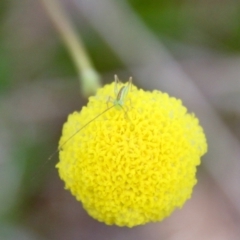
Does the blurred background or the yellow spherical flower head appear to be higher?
the blurred background

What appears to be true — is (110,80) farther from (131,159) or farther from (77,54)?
(131,159)

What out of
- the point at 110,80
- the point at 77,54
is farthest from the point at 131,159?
the point at 110,80

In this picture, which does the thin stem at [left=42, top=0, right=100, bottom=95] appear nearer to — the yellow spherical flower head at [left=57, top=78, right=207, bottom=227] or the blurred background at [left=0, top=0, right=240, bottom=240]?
the yellow spherical flower head at [left=57, top=78, right=207, bottom=227]

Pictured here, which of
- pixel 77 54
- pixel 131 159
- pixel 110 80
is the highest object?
pixel 110 80

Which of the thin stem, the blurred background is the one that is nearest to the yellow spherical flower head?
the thin stem

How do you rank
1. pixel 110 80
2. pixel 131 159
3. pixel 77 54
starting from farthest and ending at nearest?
pixel 110 80
pixel 77 54
pixel 131 159

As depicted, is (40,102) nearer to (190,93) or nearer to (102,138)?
(190,93)


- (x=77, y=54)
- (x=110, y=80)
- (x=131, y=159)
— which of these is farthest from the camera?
(x=110, y=80)

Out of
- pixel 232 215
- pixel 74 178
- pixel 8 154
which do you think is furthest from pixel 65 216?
pixel 74 178
